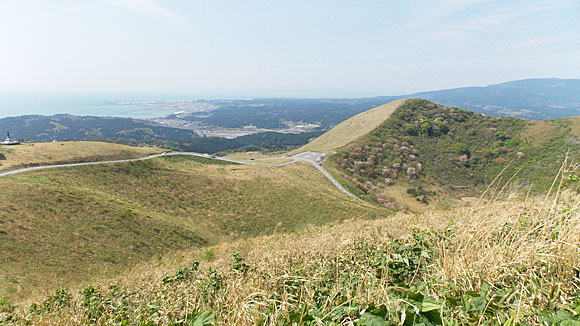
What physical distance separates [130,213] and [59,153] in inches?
932

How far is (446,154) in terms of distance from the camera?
6053 centimetres

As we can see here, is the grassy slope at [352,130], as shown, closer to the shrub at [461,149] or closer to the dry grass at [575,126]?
the shrub at [461,149]

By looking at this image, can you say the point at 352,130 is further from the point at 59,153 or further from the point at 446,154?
the point at 59,153

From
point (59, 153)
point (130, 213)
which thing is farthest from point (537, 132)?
point (59, 153)

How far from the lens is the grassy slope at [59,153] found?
31461 millimetres

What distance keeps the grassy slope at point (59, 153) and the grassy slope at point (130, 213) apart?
418 centimetres

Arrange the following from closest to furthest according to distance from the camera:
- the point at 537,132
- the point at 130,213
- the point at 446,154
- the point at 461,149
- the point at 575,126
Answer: the point at 130,213 < the point at 575,126 < the point at 446,154 < the point at 461,149 < the point at 537,132

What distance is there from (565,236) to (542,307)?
1.13 metres

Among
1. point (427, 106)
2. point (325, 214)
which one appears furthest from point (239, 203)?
point (427, 106)

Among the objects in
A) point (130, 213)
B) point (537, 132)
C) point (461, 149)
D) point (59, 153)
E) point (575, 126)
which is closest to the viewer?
Result: point (130, 213)

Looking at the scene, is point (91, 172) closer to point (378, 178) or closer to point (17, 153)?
point (17, 153)

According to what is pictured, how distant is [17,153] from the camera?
33.4 m

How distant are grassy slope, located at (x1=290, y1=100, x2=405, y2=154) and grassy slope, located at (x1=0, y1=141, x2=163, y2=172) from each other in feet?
132

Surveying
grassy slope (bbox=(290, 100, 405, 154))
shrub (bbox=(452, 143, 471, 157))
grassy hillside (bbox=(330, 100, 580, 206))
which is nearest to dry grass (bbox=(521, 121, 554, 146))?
grassy hillside (bbox=(330, 100, 580, 206))
